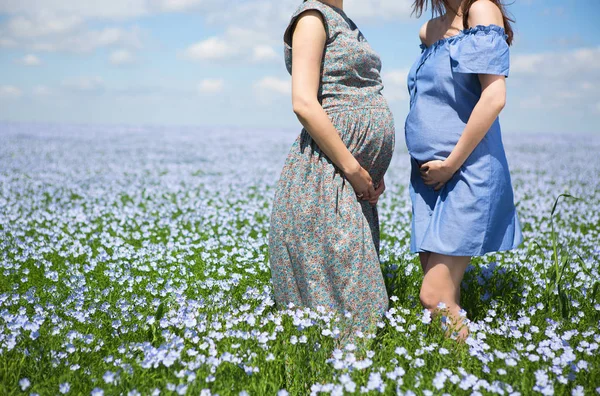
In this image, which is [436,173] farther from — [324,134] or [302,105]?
[302,105]

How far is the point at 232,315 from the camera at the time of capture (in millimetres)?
3180

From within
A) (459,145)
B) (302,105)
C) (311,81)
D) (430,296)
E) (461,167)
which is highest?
(311,81)

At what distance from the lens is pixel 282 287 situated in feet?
9.68

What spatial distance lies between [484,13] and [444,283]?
4.71 ft

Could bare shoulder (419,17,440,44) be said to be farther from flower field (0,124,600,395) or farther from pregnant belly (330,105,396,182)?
flower field (0,124,600,395)

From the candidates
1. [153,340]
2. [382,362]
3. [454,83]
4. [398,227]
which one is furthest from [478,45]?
[398,227]

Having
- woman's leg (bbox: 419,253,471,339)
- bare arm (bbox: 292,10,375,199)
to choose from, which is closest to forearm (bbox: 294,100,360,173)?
bare arm (bbox: 292,10,375,199)

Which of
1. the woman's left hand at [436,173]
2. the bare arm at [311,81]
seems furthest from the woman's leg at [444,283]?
the bare arm at [311,81]

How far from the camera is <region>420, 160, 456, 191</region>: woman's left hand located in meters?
2.71

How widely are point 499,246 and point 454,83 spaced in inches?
36.5

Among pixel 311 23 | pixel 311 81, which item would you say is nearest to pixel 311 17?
pixel 311 23

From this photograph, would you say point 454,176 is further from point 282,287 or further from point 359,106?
point 282,287

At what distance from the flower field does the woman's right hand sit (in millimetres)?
684

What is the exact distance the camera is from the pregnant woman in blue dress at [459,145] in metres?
2.58
